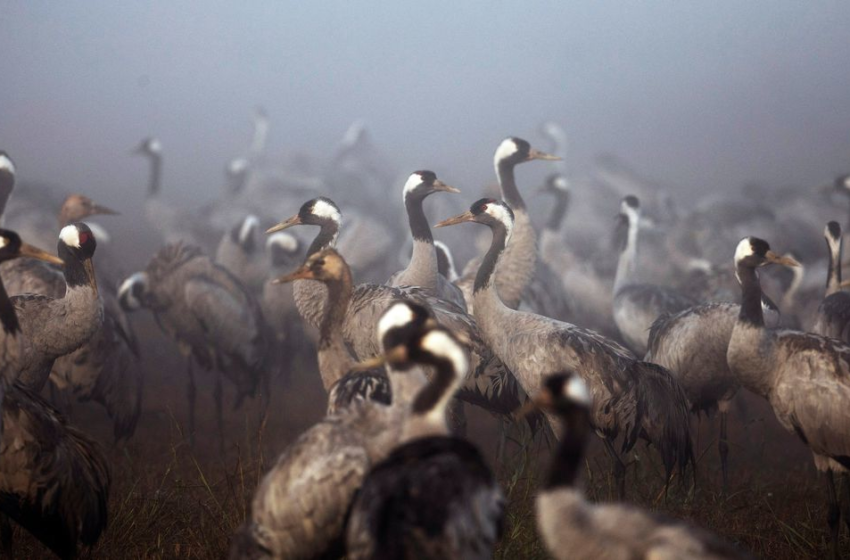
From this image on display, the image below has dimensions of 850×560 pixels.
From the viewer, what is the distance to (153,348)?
974cm

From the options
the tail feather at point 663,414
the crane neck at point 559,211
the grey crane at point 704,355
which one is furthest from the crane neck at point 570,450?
the crane neck at point 559,211

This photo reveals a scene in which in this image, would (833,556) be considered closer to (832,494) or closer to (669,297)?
(832,494)

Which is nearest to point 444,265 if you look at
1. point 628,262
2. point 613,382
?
point 628,262

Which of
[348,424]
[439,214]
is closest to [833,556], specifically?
[348,424]

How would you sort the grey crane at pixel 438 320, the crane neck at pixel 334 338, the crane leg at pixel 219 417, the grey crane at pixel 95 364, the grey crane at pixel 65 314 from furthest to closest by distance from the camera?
1. the crane leg at pixel 219 417
2. the grey crane at pixel 95 364
3. the grey crane at pixel 438 320
4. the grey crane at pixel 65 314
5. the crane neck at pixel 334 338

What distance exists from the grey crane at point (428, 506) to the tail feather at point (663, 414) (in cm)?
225

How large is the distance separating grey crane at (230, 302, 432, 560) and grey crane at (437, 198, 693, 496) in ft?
6.03

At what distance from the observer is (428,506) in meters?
2.52

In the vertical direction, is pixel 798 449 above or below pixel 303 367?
above

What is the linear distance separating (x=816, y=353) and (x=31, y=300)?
428cm

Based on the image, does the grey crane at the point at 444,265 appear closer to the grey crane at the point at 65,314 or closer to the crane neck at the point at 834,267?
the crane neck at the point at 834,267

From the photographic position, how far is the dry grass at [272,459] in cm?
417

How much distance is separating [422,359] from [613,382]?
2090 millimetres

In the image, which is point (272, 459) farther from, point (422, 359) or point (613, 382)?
point (422, 359)
